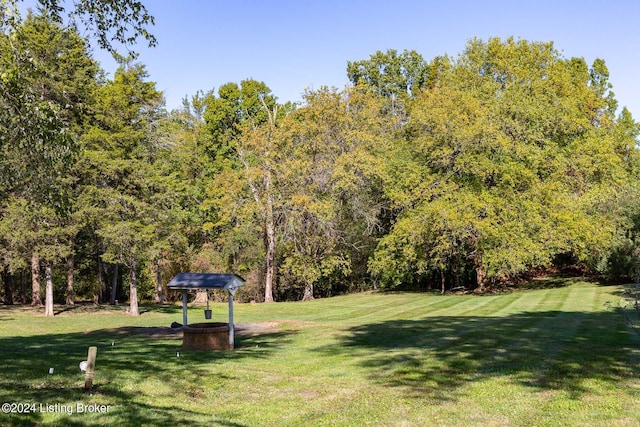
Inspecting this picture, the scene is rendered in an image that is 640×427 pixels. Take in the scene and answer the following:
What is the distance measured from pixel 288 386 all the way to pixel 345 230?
27088mm

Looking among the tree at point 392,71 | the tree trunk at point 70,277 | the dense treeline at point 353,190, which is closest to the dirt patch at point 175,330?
the dense treeline at point 353,190

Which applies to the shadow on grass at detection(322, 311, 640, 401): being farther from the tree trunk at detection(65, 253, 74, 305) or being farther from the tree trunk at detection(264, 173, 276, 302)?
the tree trunk at detection(65, 253, 74, 305)

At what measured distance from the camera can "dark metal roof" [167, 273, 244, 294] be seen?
14.7 m

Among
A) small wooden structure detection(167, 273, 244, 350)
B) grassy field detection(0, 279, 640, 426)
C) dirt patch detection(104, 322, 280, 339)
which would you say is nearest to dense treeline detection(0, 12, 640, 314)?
dirt patch detection(104, 322, 280, 339)

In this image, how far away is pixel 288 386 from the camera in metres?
10.1

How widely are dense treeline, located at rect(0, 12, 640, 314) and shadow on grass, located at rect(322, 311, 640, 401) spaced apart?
502 inches

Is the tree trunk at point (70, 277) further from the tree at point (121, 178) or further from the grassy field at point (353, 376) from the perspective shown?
the grassy field at point (353, 376)

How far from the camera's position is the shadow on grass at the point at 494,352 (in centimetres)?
991

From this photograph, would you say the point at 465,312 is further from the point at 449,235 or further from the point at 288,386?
the point at 288,386

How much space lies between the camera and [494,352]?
12.6 meters

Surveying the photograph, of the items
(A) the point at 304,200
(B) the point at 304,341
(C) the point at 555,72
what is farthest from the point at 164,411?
(C) the point at 555,72

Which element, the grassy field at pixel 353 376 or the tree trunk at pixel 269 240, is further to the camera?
the tree trunk at pixel 269 240

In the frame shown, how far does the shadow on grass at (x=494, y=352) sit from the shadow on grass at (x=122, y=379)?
3.29 metres

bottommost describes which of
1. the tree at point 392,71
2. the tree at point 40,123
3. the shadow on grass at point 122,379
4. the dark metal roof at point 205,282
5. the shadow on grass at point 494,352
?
the shadow on grass at point 494,352
